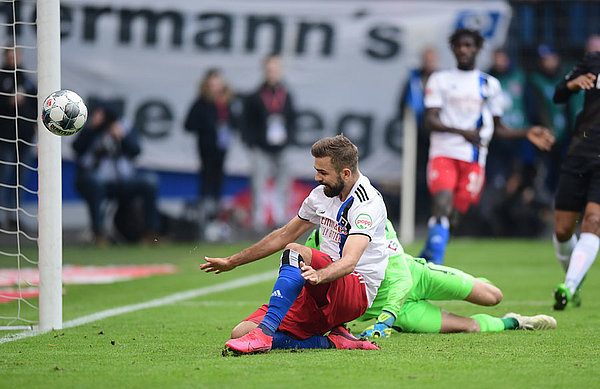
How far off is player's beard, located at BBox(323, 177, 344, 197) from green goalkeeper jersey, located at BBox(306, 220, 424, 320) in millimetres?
663

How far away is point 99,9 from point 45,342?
12.0m

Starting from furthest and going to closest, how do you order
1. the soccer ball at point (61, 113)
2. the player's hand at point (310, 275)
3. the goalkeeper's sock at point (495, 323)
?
the goalkeeper's sock at point (495, 323), the soccer ball at point (61, 113), the player's hand at point (310, 275)

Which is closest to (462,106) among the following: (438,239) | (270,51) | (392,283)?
(438,239)

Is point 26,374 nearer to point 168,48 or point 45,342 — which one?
point 45,342

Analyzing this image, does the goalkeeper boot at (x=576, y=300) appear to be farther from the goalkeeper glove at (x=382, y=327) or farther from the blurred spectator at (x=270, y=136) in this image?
→ the blurred spectator at (x=270, y=136)

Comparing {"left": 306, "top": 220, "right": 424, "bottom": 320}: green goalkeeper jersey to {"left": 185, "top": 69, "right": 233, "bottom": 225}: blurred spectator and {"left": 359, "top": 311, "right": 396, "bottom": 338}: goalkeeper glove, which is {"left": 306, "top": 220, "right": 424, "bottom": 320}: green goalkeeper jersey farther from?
{"left": 185, "top": 69, "right": 233, "bottom": 225}: blurred spectator

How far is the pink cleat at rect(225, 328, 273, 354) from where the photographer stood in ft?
16.9

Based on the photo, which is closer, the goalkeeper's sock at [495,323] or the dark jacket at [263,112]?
the goalkeeper's sock at [495,323]

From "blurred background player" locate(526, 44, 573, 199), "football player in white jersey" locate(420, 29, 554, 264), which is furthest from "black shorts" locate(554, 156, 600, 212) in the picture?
"blurred background player" locate(526, 44, 573, 199)

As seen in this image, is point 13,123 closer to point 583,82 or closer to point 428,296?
point 583,82

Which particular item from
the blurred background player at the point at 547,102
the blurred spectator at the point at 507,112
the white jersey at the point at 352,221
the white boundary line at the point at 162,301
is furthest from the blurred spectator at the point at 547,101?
the white jersey at the point at 352,221

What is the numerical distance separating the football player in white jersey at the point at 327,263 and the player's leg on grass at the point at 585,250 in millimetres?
2671

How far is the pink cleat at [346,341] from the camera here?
5.54 meters

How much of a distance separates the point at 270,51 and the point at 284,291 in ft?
41.6
